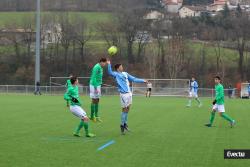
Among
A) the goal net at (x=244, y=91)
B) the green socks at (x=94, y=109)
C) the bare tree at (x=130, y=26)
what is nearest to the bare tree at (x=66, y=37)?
the bare tree at (x=130, y=26)

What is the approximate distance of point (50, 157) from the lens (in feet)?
38.8

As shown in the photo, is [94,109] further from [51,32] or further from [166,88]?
[51,32]

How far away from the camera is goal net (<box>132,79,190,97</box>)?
57500 mm

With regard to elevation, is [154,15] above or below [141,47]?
above

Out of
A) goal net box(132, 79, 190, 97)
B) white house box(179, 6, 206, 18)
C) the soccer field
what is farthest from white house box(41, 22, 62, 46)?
the soccer field

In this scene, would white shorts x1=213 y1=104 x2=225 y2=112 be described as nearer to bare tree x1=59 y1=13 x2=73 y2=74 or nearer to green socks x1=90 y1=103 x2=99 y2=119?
green socks x1=90 y1=103 x2=99 y2=119

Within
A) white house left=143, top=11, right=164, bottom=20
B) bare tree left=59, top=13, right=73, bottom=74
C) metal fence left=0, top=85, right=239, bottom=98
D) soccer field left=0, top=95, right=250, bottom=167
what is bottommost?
metal fence left=0, top=85, right=239, bottom=98

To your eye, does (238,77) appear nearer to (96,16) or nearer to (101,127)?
(96,16)

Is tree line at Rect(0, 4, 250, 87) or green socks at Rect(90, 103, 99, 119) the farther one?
tree line at Rect(0, 4, 250, 87)

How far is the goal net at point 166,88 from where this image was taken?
57.5m

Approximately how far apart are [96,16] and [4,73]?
30.0 meters

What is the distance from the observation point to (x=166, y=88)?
192 ft

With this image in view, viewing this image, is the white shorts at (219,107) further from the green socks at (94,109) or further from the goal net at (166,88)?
the goal net at (166,88)

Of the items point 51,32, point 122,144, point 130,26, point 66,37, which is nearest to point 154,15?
point 130,26
